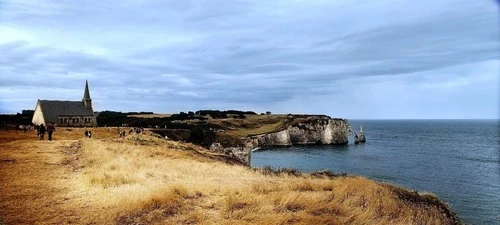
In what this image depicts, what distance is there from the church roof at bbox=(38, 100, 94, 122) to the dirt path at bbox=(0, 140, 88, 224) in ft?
180

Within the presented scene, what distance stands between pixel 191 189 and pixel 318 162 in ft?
215

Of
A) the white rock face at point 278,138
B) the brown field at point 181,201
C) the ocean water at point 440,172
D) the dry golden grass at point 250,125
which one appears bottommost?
the ocean water at point 440,172

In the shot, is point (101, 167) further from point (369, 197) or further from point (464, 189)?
point (464, 189)

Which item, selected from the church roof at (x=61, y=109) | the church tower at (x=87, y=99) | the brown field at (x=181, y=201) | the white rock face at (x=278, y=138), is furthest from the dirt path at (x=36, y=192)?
the white rock face at (x=278, y=138)

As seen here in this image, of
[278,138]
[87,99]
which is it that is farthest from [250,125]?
[87,99]

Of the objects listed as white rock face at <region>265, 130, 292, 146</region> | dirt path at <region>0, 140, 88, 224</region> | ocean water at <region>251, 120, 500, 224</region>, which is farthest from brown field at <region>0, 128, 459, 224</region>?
white rock face at <region>265, 130, 292, 146</region>

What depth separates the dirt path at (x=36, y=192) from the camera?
10.7 m

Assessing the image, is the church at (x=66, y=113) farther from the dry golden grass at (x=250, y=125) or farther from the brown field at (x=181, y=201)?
the brown field at (x=181, y=201)

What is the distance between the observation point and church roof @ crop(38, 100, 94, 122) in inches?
2842

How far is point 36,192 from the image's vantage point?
44.5ft

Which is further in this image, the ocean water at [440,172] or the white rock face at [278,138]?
the white rock face at [278,138]

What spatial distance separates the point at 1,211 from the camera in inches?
429

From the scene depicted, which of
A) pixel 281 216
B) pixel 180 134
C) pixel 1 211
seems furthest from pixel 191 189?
pixel 180 134

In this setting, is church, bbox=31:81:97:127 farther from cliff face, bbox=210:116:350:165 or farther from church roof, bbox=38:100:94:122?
cliff face, bbox=210:116:350:165
